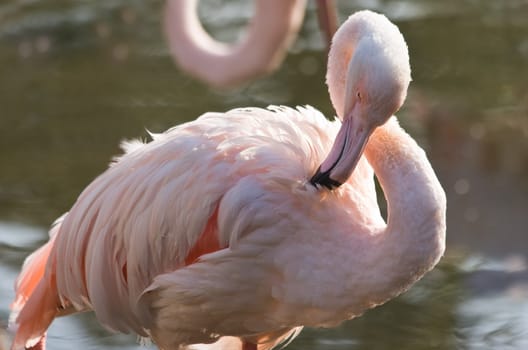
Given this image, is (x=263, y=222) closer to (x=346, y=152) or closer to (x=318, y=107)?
(x=346, y=152)

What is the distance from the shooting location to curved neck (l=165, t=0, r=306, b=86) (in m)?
6.66

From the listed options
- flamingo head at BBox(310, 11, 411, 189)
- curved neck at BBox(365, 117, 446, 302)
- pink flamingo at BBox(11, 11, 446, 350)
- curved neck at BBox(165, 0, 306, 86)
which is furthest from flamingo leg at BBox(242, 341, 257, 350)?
curved neck at BBox(165, 0, 306, 86)

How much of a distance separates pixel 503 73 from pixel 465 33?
850mm

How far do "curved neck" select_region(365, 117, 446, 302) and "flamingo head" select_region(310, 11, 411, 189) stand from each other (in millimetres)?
200

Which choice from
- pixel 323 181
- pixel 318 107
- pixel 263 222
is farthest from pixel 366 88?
pixel 318 107

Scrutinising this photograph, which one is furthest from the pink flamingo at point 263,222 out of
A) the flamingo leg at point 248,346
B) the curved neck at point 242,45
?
the curved neck at point 242,45

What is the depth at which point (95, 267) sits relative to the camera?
457cm

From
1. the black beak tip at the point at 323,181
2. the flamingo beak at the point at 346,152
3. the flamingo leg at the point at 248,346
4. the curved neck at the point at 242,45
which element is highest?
the curved neck at the point at 242,45

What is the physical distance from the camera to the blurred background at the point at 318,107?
5844mm

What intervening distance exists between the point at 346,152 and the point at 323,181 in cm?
15

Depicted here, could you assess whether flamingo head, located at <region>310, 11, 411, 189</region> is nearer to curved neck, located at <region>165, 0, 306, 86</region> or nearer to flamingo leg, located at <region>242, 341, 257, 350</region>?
flamingo leg, located at <region>242, 341, 257, 350</region>

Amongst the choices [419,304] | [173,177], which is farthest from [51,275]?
[419,304]

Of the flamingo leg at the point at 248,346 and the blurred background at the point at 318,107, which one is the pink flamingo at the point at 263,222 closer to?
the flamingo leg at the point at 248,346

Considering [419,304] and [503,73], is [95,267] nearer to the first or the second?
[419,304]
